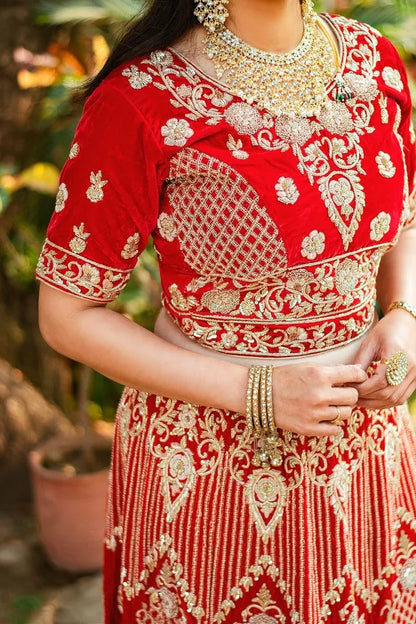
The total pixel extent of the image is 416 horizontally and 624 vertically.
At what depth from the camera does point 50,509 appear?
2555mm

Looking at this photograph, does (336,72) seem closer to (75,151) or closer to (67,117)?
(75,151)

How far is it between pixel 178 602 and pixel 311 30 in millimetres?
878

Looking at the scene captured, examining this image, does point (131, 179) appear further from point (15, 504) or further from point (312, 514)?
point (15, 504)

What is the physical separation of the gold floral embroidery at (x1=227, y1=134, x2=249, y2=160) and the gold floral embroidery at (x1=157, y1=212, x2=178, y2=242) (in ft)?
0.40

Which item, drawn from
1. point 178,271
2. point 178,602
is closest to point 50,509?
point 178,602

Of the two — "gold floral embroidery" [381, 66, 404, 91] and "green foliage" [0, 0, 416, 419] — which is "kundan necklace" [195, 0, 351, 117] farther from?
"green foliage" [0, 0, 416, 419]

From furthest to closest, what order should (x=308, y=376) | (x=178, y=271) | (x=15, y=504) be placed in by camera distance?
A: (x=15, y=504)
(x=178, y=271)
(x=308, y=376)

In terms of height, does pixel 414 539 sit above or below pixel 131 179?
below

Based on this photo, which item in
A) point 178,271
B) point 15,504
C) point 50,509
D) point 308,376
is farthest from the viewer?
point 15,504

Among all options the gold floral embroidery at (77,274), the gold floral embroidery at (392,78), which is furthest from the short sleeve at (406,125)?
the gold floral embroidery at (77,274)

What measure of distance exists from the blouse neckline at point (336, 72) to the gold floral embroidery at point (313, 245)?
21cm

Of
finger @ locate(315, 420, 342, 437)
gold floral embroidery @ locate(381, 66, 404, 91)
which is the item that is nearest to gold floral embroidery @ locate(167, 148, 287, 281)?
finger @ locate(315, 420, 342, 437)

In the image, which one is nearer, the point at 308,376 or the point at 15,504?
the point at 308,376

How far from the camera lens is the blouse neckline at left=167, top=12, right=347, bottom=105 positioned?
3.38ft
